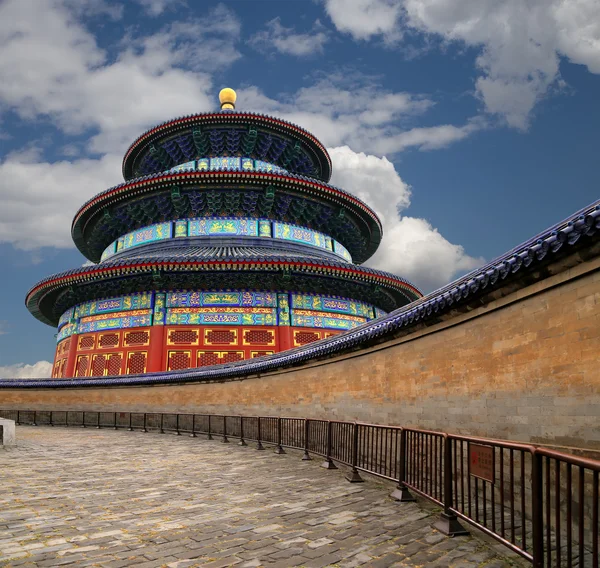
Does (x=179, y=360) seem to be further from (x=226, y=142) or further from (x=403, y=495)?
(x=403, y=495)

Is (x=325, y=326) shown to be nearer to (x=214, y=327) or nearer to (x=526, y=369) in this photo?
(x=214, y=327)

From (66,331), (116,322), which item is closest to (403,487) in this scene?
(116,322)

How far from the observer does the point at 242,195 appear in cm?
3039

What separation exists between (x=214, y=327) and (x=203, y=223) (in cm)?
699

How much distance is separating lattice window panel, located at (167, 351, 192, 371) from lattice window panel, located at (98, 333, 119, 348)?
342 centimetres

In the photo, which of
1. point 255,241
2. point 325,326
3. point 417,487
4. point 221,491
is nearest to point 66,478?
point 221,491

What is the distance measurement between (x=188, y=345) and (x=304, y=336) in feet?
19.1

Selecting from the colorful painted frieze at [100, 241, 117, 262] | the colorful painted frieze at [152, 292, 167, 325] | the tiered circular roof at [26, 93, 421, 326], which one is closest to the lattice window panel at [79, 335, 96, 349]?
the tiered circular roof at [26, 93, 421, 326]

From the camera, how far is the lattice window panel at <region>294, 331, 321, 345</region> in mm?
26781

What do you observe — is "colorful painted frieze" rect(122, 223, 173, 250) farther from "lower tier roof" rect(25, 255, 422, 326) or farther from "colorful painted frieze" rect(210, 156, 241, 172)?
"colorful painted frieze" rect(210, 156, 241, 172)

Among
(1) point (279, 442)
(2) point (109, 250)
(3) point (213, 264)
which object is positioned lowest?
(1) point (279, 442)

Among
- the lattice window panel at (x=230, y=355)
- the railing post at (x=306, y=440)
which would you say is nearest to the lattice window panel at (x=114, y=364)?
the lattice window panel at (x=230, y=355)

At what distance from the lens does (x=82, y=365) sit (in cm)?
2830

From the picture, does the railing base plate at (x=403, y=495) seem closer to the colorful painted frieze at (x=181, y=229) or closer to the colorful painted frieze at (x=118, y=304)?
the colorful painted frieze at (x=118, y=304)
